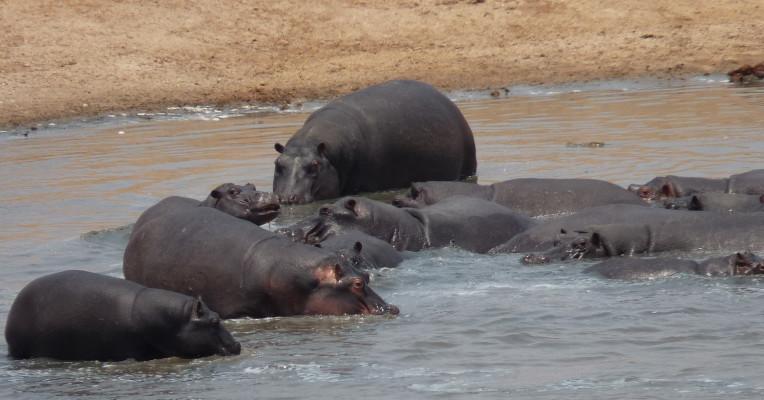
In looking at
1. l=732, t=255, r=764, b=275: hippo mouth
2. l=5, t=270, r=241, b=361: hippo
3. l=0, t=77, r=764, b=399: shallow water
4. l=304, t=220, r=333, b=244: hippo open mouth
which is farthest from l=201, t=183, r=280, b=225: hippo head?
l=732, t=255, r=764, b=275: hippo mouth

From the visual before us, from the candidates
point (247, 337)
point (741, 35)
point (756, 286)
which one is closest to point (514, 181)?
point (756, 286)

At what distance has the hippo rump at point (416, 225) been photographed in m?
8.54

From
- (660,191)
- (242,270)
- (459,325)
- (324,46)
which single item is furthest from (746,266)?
(324,46)

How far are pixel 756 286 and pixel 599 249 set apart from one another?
1168mm

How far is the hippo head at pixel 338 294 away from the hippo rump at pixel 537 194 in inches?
110

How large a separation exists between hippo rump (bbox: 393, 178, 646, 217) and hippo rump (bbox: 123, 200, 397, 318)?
2584mm

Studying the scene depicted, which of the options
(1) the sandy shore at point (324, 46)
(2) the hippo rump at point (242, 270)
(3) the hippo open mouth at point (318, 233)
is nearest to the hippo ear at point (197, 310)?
(2) the hippo rump at point (242, 270)

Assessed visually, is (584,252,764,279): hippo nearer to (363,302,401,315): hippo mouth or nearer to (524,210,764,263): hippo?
(524,210,764,263): hippo

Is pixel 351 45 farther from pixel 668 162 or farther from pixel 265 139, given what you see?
pixel 668 162

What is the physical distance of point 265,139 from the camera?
49.7 feet

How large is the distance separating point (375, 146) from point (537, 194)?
1.98 metres

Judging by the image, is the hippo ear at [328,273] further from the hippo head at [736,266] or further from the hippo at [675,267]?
the hippo head at [736,266]

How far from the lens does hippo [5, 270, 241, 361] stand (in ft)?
19.7

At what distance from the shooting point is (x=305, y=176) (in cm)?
1088
